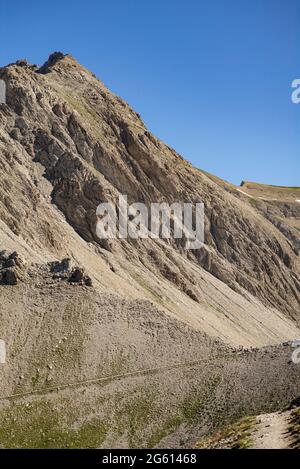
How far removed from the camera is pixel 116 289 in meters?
70.6

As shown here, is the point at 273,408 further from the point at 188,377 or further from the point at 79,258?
the point at 79,258

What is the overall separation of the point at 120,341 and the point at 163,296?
816 inches

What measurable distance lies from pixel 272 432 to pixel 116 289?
1325 inches

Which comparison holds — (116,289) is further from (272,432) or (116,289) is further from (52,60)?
(52,60)

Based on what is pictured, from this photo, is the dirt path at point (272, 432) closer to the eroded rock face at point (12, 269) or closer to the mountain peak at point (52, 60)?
the eroded rock face at point (12, 269)

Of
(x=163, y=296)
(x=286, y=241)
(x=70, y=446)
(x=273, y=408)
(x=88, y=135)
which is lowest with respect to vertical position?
→ (x=70, y=446)

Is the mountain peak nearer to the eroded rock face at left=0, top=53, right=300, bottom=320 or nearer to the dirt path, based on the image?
the eroded rock face at left=0, top=53, right=300, bottom=320

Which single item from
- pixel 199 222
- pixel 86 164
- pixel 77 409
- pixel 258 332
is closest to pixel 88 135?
pixel 86 164

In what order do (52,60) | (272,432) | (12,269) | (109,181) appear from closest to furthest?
(272,432)
(12,269)
(109,181)
(52,60)

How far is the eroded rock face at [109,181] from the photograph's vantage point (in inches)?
3391

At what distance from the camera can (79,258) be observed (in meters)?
76.1

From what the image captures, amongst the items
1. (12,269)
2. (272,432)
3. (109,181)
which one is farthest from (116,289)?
(272,432)

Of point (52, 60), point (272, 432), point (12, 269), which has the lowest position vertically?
point (272, 432)

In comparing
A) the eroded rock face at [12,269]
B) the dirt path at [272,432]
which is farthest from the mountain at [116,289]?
the dirt path at [272,432]
